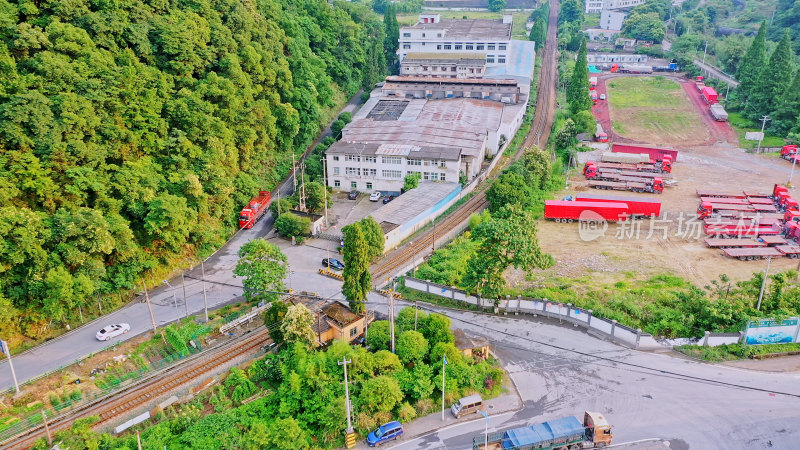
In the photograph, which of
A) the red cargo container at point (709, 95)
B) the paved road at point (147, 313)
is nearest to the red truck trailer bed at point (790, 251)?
the paved road at point (147, 313)

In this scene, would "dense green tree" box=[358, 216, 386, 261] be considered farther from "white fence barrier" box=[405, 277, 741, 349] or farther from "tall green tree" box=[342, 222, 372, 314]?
"tall green tree" box=[342, 222, 372, 314]

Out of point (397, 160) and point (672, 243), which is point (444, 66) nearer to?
point (397, 160)

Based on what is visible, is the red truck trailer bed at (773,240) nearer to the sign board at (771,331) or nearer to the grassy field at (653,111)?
the sign board at (771,331)

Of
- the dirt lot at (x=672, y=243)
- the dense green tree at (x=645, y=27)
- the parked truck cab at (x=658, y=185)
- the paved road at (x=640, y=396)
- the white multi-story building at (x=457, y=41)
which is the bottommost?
the paved road at (x=640, y=396)

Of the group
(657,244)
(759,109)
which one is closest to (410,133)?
(657,244)

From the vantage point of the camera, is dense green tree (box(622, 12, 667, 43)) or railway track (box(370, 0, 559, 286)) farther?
dense green tree (box(622, 12, 667, 43))

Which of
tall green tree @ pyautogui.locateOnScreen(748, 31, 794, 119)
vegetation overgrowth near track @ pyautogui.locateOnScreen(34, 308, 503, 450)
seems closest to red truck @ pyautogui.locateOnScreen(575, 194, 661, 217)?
vegetation overgrowth near track @ pyautogui.locateOnScreen(34, 308, 503, 450)

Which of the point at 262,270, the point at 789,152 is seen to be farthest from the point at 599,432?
the point at 789,152
